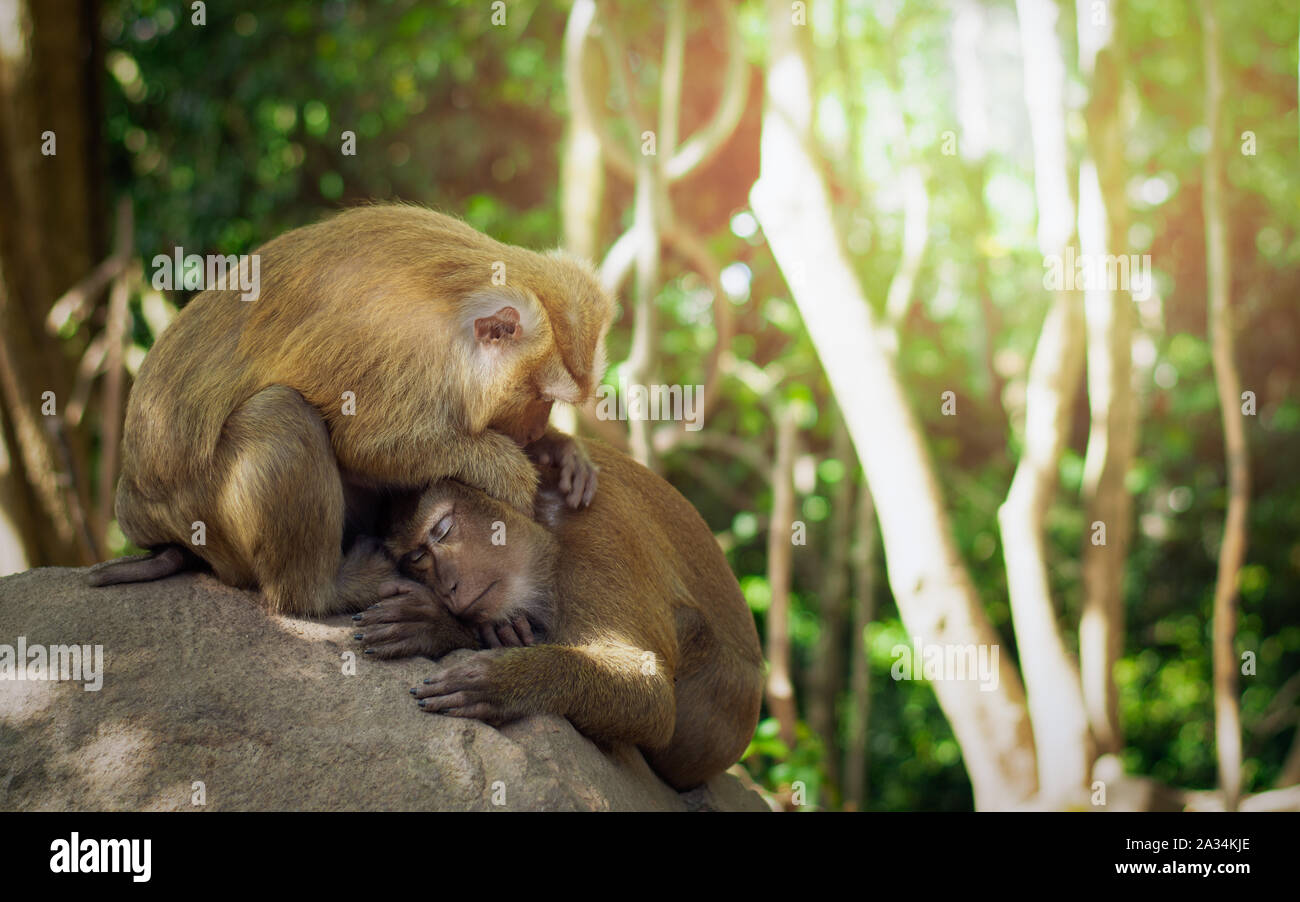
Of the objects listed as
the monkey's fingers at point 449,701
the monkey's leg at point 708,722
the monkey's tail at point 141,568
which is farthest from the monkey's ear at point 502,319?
the monkey's leg at point 708,722

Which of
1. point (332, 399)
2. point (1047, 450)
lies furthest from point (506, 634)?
point (1047, 450)

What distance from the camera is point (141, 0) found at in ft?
34.6

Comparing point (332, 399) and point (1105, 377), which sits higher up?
point (332, 399)

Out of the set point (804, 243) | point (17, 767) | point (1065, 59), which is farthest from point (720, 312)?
point (17, 767)

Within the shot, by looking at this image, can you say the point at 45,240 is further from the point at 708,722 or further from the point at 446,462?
the point at 708,722

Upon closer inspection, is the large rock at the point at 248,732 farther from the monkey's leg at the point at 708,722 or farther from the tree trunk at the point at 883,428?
the tree trunk at the point at 883,428

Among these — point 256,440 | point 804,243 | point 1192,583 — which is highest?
point 804,243

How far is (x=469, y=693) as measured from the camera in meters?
3.00

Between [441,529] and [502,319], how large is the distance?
62cm

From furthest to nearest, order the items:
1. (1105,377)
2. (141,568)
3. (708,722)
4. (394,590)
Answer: (1105,377) → (708,722) → (141,568) → (394,590)

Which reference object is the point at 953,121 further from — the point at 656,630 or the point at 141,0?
the point at 656,630

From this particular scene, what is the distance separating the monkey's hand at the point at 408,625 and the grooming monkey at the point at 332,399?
158 mm

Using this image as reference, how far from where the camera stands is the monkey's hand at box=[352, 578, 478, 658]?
316 centimetres

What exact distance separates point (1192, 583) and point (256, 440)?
39.0ft
